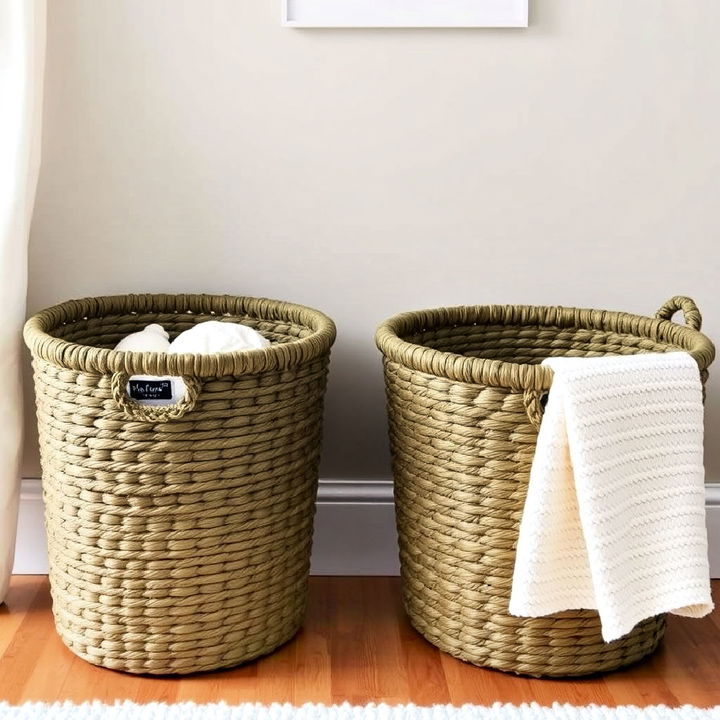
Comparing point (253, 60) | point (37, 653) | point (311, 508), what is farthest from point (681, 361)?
point (37, 653)

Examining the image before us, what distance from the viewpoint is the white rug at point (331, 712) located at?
122cm

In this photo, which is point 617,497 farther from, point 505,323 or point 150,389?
point 150,389

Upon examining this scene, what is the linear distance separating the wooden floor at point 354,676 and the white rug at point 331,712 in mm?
31

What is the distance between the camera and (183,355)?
3.95 ft

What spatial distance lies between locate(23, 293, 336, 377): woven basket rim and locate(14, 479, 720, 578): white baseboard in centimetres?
31

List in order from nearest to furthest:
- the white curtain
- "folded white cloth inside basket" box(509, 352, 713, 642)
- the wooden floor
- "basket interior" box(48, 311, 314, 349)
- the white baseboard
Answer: "folded white cloth inside basket" box(509, 352, 713, 642) < the wooden floor < the white curtain < "basket interior" box(48, 311, 314, 349) < the white baseboard

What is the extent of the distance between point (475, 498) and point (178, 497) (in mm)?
373

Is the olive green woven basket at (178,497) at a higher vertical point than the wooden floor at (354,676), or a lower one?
higher

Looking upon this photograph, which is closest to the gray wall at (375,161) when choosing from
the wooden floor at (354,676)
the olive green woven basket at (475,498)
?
the olive green woven basket at (475,498)

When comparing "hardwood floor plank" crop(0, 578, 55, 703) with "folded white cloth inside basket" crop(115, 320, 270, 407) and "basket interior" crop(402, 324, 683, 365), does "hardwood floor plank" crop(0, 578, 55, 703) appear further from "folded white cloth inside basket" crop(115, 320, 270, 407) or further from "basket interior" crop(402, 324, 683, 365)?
"basket interior" crop(402, 324, 683, 365)

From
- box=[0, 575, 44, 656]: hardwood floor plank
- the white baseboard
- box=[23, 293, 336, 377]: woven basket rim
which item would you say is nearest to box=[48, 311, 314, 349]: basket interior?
box=[23, 293, 336, 377]: woven basket rim

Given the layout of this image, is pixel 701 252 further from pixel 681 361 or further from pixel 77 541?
pixel 77 541

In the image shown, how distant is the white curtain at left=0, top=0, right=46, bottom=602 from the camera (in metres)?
1.41

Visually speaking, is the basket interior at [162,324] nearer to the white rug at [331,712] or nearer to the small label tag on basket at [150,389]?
the small label tag on basket at [150,389]
